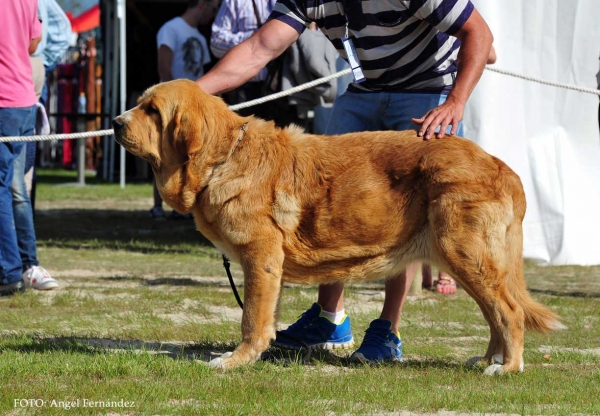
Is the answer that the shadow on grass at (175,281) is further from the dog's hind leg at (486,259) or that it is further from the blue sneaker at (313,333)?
the dog's hind leg at (486,259)

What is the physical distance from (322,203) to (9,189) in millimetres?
3221

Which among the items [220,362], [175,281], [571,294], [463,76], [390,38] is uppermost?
[390,38]

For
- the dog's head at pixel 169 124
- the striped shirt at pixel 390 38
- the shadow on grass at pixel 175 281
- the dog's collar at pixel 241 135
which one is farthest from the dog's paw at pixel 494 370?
the shadow on grass at pixel 175 281

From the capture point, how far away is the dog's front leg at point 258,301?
4328 mm

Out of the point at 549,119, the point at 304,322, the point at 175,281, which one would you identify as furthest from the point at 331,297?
the point at 549,119

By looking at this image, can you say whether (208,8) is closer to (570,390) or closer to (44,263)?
(44,263)

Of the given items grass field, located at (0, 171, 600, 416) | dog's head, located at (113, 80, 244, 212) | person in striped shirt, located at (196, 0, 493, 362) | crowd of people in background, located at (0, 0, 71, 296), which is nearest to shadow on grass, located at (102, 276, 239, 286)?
grass field, located at (0, 171, 600, 416)

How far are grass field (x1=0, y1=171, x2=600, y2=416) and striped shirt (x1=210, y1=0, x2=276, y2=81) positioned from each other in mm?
2325

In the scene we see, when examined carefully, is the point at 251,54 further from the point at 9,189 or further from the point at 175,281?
the point at 175,281

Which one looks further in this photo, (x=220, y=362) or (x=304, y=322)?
(x=304, y=322)

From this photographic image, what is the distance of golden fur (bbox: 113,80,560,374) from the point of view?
429 cm

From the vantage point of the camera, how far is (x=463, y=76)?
4.47 metres

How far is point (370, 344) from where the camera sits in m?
4.74

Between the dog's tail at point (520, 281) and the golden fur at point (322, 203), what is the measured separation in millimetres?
11
